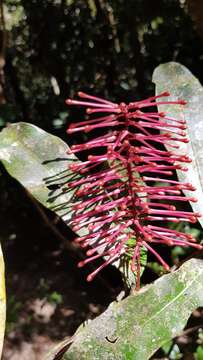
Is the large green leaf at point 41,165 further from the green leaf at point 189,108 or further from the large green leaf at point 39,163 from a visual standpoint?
the green leaf at point 189,108

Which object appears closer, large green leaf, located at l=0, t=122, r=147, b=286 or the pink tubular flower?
the pink tubular flower

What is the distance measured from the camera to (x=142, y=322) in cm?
76

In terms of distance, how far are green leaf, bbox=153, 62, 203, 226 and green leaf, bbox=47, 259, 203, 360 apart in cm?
18

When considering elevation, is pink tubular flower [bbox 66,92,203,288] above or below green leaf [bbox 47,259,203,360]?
above

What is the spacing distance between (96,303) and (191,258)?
197cm

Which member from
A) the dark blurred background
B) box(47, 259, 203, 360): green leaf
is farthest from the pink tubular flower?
the dark blurred background

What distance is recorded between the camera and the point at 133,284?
84 centimetres

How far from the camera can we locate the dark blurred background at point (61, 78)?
2.58 m

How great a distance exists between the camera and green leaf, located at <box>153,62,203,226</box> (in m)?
0.93

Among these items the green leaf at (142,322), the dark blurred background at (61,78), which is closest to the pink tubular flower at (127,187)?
the green leaf at (142,322)

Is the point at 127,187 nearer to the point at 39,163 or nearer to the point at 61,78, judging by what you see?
the point at 39,163

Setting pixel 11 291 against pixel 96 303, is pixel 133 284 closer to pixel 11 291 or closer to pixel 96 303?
pixel 96 303

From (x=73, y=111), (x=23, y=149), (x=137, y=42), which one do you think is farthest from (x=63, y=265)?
(x=23, y=149)

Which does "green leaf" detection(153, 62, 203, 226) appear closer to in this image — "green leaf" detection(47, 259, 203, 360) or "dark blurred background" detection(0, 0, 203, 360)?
"green leaf" detection(47, 259, 203, 360)
